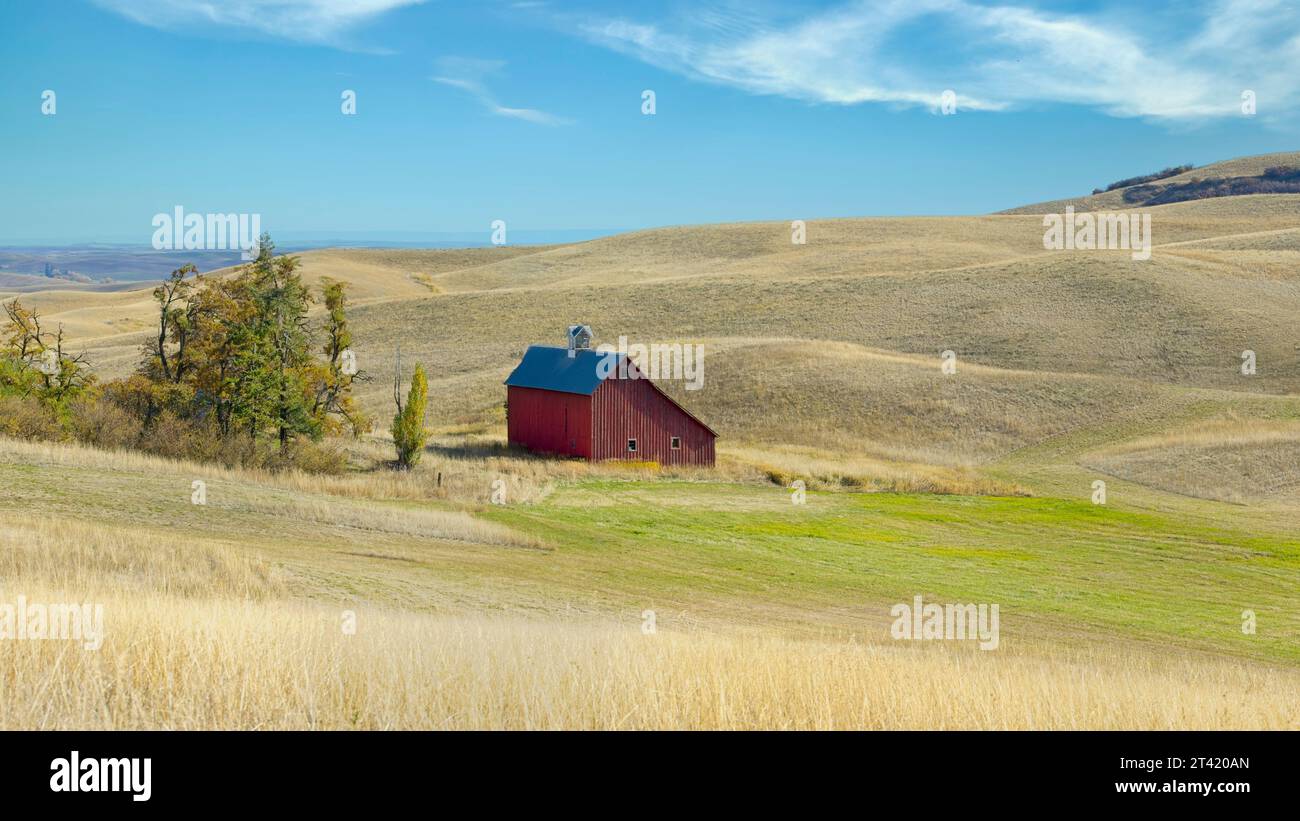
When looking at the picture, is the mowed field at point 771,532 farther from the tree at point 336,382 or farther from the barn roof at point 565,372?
the barn roof at point 565,372

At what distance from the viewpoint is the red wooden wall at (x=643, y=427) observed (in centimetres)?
5191

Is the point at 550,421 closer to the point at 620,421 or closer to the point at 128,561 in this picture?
the point at 620,421

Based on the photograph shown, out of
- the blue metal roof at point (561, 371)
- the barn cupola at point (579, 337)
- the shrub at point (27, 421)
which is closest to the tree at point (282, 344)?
the shrub at point (27, 421)

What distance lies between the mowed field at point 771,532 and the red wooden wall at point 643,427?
2044 mm

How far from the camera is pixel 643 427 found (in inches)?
2064

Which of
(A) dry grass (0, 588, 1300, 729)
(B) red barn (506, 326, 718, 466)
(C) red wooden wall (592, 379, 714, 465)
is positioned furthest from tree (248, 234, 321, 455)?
(A) dry grass (0, 588, 1300, 729)

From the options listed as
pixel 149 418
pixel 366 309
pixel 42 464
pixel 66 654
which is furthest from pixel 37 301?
pixel 66 654

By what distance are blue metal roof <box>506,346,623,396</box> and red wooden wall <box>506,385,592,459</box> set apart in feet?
1.09

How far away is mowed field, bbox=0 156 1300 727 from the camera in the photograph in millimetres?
7887

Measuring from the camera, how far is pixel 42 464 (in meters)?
28.4

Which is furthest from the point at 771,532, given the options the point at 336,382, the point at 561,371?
the point at 336,382

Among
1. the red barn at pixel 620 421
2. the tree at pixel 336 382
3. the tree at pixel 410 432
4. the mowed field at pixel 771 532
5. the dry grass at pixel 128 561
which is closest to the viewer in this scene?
the mowed field at pixel 771 532

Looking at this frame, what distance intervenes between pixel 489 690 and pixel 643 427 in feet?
147
